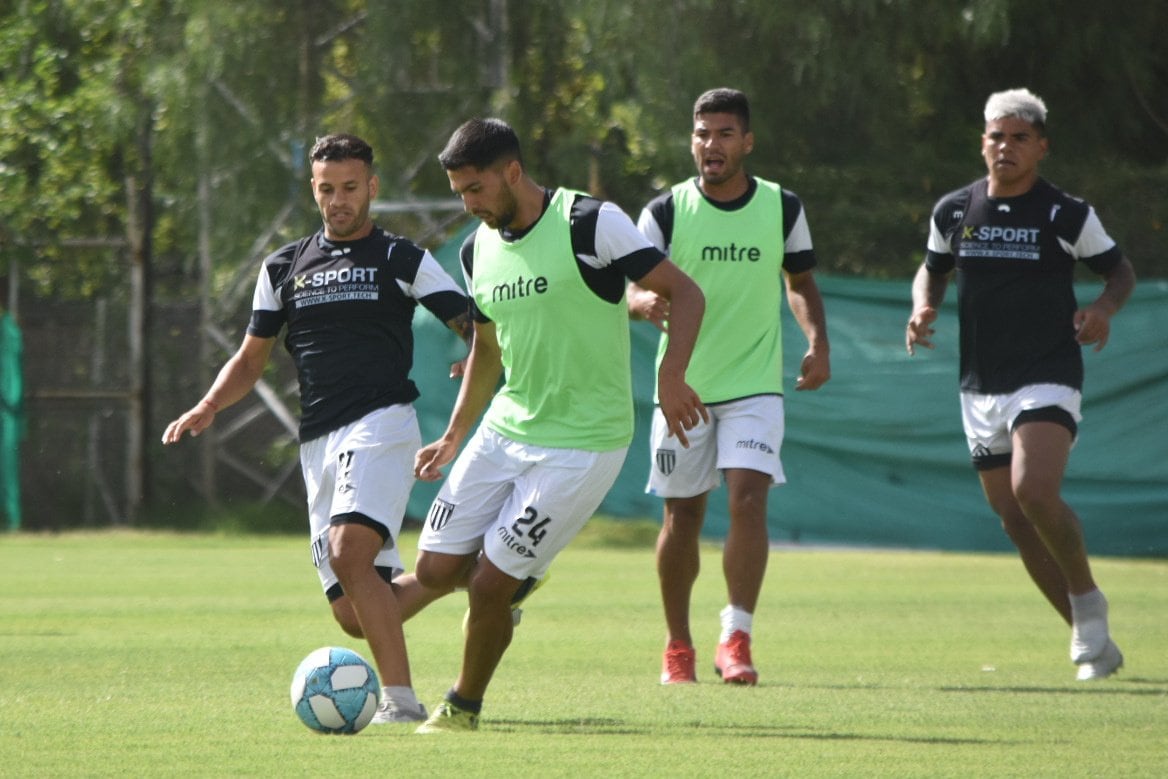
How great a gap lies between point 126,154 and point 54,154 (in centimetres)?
115

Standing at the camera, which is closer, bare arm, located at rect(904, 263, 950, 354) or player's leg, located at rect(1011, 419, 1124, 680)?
player's leg, located at rect(1011, 419, 1124, 680)

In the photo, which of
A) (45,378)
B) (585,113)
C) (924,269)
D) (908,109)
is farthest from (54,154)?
(924,269)

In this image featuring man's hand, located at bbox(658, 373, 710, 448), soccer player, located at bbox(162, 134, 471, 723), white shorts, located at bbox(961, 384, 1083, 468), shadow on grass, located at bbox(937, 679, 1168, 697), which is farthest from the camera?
white shorts, located at bbox(961, 384, 1083, 468)

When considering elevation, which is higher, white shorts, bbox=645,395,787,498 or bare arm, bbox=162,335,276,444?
bare arm, bbox=162,335,276,444

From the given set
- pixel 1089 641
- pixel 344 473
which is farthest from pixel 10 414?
pixel 1089 641

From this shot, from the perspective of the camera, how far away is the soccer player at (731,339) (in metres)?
8.24

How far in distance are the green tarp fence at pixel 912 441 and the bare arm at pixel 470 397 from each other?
29.5ft

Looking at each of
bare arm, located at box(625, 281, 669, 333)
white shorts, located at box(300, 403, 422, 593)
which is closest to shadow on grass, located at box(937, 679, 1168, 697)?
bare arm, located at box(625, 281, 669, 333)

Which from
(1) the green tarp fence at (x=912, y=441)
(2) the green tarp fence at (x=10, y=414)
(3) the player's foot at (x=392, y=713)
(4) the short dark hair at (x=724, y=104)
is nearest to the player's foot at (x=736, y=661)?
(3) the player's foot at (x=392, y=713)

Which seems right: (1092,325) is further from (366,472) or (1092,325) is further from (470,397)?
(366,472)

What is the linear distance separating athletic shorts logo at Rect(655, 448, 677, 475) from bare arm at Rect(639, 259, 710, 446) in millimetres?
1940

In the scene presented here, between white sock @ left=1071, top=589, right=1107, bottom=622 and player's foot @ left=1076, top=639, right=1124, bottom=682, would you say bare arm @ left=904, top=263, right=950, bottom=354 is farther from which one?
player's foot @ left=1076, top=639, right=1124, bottom=682

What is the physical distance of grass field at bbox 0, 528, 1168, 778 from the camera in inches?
229

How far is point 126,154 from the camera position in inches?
805
